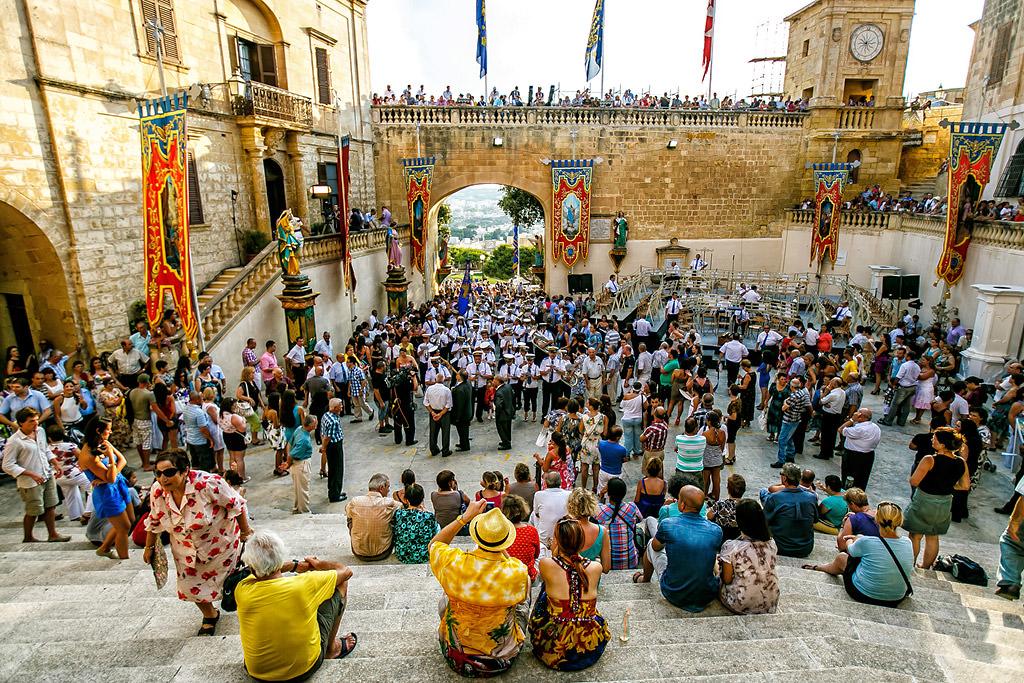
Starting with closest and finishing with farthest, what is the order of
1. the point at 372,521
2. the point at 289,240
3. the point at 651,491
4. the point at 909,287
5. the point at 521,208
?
the point at 372,521, the point at 651,491, the point at 289,240, the point at 909,287, the point at 521,208

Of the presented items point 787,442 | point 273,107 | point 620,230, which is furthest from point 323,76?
point 787,442

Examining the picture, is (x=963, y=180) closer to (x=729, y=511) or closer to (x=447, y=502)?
(x=729, y=511)

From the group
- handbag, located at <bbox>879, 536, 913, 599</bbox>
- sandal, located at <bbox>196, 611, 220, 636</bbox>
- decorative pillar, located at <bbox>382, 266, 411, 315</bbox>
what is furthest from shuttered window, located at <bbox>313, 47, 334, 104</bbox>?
handbag, located at <bbox>879, 536, 913, 599</bbox>

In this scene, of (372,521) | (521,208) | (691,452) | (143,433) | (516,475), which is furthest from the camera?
(521,208)

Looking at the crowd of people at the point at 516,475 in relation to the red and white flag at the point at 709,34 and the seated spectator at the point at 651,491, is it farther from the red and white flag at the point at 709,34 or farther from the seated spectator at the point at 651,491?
the red and white flag at the point at 709,34

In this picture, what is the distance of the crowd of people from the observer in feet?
11.1

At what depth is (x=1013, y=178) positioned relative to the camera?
1752 centimetres

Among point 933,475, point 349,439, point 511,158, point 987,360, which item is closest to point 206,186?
point 349,439

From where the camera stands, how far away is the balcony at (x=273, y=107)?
14.3 metres

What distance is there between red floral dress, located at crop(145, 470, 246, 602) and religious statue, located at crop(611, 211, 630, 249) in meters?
20.4

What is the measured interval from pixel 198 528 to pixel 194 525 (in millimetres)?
35

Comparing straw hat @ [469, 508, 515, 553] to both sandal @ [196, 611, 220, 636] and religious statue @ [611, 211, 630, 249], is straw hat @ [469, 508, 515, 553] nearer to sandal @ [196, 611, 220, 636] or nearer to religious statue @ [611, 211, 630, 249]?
sandal @ [196, 611, 220, 636]

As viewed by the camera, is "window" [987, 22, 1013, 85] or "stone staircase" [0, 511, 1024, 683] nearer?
"stone staircase" [0, 511, 1024, 683]

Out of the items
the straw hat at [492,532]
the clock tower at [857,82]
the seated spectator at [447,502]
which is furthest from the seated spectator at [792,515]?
the clock tower at [857,82]
